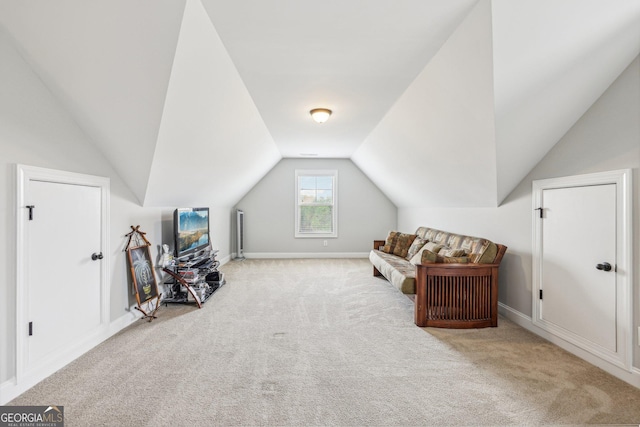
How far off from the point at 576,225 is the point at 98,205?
407cm

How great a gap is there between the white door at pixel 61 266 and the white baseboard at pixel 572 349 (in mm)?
4040

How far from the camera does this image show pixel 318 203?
7.43 metres

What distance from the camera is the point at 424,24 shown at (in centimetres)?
207

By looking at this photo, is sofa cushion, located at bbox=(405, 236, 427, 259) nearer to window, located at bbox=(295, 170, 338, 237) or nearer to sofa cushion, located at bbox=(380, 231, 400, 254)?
sofa cushion, located at bbox=(380, 231, 400, 254)

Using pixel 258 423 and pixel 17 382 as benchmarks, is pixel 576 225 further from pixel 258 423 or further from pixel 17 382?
pixel 17 382

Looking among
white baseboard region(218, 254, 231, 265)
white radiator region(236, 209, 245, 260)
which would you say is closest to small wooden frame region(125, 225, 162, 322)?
white baseboard region(218, 254, 231, 265)

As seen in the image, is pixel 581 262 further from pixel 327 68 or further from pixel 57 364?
pixel 57 364

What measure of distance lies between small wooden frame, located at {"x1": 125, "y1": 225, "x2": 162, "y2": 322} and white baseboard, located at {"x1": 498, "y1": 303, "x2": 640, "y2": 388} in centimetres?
384

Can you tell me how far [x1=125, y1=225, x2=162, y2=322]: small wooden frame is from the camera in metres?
3.15

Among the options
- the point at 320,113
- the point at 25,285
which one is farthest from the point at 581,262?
the point at 25,285

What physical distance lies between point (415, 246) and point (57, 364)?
4.31 m

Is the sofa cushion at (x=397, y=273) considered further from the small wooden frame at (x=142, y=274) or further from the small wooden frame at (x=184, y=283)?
the small wooden frame at (x=142, y=274)

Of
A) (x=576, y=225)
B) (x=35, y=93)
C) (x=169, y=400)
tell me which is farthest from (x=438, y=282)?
(x=35, y=93)

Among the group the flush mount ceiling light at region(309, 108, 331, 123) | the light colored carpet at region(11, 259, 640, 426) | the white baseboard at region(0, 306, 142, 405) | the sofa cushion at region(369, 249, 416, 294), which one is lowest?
the light colored carpet at region(11, 259, 640, 426)
